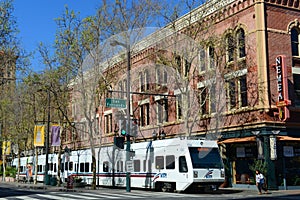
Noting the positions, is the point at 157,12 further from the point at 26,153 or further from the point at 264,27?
the point at 26,153

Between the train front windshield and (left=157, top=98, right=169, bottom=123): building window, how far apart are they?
11041 mm

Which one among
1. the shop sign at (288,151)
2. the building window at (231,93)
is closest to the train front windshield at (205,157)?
the shop sign at (288,151)

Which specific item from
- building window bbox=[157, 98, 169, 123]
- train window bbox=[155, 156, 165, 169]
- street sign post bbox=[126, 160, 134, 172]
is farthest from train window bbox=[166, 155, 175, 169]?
building window bbox=[157, 98, 169, 123]

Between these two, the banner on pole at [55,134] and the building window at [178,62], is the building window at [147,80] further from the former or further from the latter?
the banner on pole at [55,134]

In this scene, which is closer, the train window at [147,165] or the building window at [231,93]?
the train window at [147,165]

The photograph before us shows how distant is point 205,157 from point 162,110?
13535 millimetres

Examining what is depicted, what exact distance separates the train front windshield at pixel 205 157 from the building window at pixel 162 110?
11041 mm

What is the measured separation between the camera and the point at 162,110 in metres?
38.2

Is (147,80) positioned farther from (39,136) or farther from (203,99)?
(39,136)

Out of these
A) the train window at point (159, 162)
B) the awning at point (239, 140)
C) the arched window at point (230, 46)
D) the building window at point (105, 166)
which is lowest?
the building window at point (105, 166)

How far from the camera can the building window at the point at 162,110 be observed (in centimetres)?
3645

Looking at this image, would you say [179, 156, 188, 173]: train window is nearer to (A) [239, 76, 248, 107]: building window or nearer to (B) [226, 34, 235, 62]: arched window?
(A) [239, 76, 248, 107]: building window

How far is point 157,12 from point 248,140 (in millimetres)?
10459

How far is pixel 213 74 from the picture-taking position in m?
29.7
